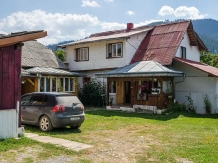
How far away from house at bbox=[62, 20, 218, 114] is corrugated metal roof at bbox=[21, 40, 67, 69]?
1.74m

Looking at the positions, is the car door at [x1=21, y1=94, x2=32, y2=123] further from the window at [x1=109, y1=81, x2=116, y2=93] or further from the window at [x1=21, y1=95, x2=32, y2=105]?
the window at [x1=109, y1=81, x2=116, y2=93]

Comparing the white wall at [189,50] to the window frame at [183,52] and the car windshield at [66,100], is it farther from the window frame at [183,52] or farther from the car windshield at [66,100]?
the car windshield at [66,100]

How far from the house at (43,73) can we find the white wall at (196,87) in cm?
879

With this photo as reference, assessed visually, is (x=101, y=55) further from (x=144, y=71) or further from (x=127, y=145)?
(x=127, y=145)

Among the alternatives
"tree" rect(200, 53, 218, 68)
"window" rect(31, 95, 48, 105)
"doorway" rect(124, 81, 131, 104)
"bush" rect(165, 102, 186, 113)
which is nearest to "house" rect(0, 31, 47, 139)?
"window" rect(31, 95, 48, 105)

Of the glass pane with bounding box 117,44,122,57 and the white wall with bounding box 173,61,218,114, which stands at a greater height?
the glass pane with bounding box 117,44,122,57

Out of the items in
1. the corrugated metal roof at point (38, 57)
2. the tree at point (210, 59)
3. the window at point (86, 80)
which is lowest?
the window at point (86, 80)

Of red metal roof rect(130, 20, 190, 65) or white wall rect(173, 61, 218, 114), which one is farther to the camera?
red metal roof rect(130, 20, 190, 65)

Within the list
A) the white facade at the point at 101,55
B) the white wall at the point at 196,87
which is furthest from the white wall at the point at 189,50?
the white facade at the point at 101,55

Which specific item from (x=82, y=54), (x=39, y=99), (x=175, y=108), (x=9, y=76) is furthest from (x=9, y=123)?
(x=82, y=54)

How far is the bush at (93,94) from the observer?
76.6ft

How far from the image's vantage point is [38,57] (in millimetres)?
24453

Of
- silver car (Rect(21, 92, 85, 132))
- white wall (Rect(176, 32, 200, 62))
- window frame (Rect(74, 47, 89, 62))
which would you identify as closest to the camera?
silver car (Rect(21, 92, 85, 132))

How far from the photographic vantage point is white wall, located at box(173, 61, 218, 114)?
19047 millimetres
